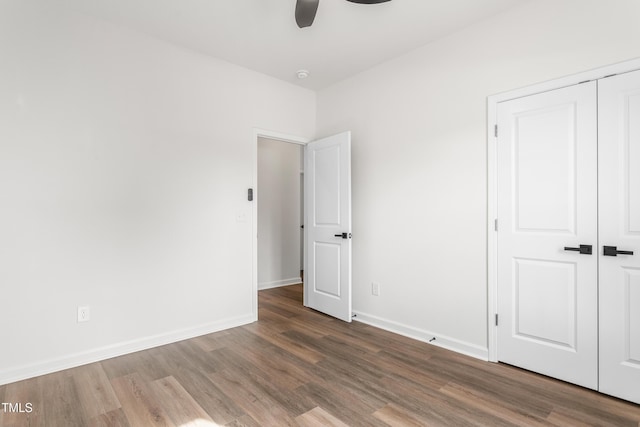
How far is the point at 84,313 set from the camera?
2.66 metres

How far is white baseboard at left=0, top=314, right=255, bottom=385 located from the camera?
2.39 meters

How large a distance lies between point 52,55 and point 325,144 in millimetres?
2578

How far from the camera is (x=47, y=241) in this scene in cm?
252

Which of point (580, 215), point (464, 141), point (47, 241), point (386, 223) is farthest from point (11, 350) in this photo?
point (580, 215)

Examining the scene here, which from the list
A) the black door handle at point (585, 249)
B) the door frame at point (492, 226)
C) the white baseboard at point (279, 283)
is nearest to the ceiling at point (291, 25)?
the door frame at point (492, 226)

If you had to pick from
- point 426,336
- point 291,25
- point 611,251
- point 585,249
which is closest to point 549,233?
point 585,249

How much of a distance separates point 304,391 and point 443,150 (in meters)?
2.30

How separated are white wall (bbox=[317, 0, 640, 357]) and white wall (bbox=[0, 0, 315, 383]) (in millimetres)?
1371

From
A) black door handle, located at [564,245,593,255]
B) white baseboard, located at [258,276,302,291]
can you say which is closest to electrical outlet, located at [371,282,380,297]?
black door handle, located at [564,245,593,255]

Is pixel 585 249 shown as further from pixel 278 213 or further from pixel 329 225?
pixel 278 213

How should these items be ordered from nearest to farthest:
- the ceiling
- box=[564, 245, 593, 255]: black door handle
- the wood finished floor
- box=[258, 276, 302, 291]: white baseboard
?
the wood finished floor, box=[564, 245, 593, 255]: black door handle, the ceiling, box=[258, 276, 302, 291]: white baseboard

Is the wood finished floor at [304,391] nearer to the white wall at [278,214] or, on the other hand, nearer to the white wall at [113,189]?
the white wall at [113,189]

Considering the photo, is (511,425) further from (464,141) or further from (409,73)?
(409,73)

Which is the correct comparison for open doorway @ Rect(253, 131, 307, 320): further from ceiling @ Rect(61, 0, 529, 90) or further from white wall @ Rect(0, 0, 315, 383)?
ceiling @ Rect(61, 0, 529, 90)
